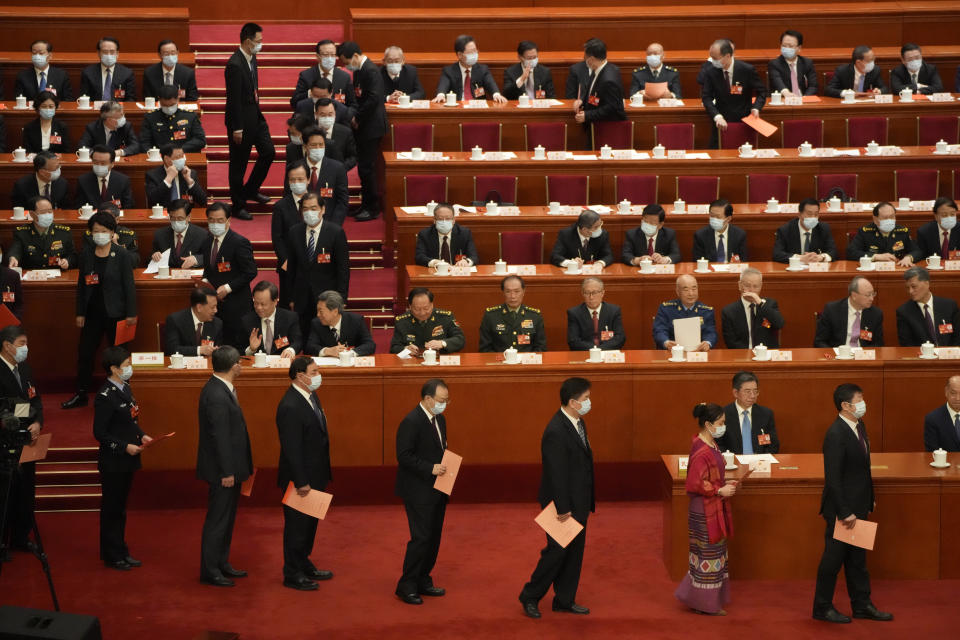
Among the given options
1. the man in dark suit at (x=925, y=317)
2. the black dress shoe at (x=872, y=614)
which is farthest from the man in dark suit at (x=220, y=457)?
the man in dark suit at (x=925, y=317)

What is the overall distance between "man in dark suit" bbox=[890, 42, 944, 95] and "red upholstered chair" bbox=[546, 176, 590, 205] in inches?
134

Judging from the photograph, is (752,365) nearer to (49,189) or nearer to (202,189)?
(202,189)

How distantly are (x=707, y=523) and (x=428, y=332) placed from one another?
254 cm

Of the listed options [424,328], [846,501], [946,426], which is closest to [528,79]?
[424,328]

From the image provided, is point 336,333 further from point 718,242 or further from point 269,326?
point 718,242

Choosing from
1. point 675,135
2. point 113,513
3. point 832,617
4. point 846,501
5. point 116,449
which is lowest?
point 832,617

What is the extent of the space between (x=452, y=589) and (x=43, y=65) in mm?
7159

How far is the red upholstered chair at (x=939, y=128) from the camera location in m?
11.7

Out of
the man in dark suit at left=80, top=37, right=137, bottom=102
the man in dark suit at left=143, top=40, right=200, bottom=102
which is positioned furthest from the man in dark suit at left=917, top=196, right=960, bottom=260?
the man in dark suit at left=80, top=37, right=137, bottom=102

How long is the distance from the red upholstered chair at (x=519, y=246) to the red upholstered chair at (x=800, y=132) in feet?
9.37

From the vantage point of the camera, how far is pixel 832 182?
10922 millimetres

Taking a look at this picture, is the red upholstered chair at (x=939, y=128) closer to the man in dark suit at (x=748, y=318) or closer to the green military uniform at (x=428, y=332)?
the man in dark suit at (x=748, y=318)

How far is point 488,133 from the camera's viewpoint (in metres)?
11.5

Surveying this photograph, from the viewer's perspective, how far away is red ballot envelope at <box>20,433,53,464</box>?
7.18m
